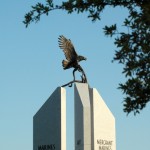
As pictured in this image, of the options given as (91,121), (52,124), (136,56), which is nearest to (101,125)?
(91,121)

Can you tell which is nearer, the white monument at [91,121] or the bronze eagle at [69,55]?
the white monument at [91,121]

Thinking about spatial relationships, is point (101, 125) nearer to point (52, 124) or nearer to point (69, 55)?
point (52, 124)

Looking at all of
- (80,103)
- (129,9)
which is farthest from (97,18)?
(80,103)

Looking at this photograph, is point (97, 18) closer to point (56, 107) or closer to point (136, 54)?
point (136, 54)

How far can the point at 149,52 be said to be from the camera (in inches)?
221

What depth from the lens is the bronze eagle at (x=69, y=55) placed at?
17.6m

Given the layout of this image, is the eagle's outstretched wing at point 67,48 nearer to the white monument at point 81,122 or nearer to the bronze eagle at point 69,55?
the bronze eagle at point 69,55

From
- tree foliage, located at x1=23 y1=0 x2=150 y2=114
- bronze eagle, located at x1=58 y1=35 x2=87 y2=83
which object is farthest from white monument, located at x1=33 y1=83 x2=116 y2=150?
tree foliage, located at x1=23 y1=0 x2=150 y2=114

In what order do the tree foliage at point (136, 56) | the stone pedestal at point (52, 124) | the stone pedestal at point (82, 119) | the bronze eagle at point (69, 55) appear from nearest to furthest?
the tree foliage at point (136, 56)
the stone pedestal at point (82, 119)
the stone pedestal at point (52, 124)
the bronze eagle at point (69, 55)

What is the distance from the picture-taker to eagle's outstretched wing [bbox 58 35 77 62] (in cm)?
1772

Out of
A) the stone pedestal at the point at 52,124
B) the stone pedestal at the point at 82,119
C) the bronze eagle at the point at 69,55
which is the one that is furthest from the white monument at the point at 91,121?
the bronze eagle at the point at 69,55

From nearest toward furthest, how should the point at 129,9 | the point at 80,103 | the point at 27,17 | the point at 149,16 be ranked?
the point at 149,16
the point at 129,9
the point at 27,17
the point at 80,103

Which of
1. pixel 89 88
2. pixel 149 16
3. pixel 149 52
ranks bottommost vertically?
pixel 149 52

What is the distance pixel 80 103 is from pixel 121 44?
10343 mm
